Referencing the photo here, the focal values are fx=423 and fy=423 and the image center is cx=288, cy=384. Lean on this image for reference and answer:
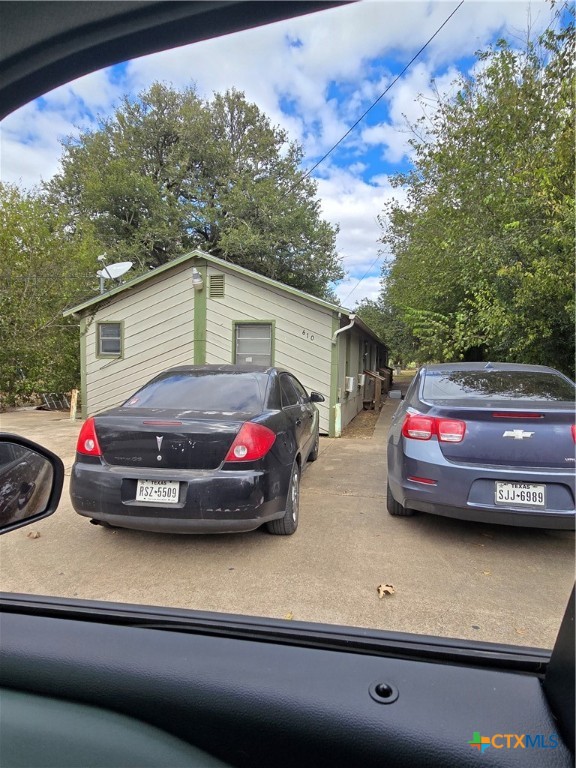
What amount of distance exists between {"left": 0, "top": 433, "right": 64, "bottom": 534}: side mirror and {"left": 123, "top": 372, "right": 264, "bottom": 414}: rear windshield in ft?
6.24

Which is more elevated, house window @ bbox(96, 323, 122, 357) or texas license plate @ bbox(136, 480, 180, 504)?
house window @ bbox(96, 323, 122, 357)

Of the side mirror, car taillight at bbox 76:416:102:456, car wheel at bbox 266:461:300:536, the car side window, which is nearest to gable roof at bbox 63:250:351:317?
the car side window

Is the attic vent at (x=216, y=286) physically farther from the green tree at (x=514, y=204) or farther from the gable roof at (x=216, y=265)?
the green tree at (x=514, y=204)

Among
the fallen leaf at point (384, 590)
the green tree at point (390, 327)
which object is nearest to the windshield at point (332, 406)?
the fallen leaf at point (384, 590)

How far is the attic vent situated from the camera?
30.9 ft

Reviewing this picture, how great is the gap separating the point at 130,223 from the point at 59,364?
14.4m

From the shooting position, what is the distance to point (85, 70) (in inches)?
39.8

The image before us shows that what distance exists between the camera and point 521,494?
3191 mm

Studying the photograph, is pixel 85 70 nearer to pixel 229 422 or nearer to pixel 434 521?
pixel 229 422

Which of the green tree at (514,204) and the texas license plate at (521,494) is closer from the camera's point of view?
the texas license plate at (521,494)

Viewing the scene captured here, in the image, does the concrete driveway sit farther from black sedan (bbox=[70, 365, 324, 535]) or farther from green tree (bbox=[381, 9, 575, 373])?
green tree (bbox=[381, 9, 575, 373])

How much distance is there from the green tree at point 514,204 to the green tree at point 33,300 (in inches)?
405

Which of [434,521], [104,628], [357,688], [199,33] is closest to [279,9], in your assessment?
[199,33]

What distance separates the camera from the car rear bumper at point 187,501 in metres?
3.15
